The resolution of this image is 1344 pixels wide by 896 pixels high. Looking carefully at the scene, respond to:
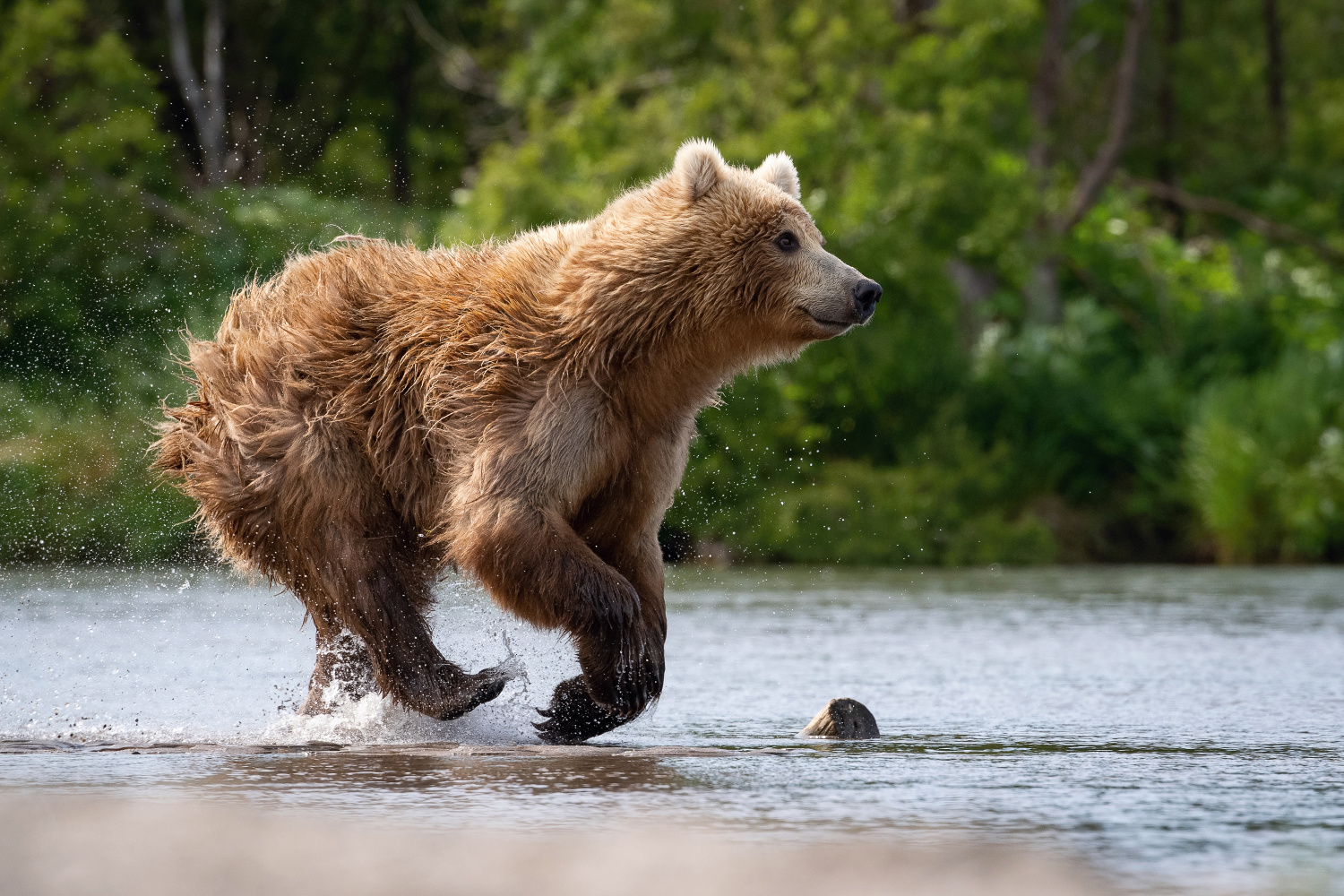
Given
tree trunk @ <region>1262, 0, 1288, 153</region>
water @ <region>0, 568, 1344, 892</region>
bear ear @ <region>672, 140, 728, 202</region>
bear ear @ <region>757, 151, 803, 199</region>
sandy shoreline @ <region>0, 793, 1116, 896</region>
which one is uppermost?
tree trunk @ <region>1262, 0, 1288, 153</region>

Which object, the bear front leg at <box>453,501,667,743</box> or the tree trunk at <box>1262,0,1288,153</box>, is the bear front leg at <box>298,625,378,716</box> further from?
the tree trunk at <box>1262,0,1288,153</box>

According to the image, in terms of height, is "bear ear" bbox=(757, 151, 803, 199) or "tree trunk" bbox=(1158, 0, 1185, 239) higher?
"tree trunk" bbox=(1158, 0, 1185, 239)

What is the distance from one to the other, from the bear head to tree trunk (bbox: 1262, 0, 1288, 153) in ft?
73.4

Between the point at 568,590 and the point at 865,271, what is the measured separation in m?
11.0

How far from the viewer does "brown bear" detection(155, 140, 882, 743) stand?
5559 millimetres

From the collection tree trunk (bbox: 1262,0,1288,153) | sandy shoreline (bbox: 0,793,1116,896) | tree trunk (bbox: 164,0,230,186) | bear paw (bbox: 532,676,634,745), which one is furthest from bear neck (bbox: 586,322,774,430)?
tree trunk (bbox: 1262,0,1288,153)

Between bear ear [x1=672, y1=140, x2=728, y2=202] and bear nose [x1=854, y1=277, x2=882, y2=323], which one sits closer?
bear nose [x1=854, y1=277, x2=882, y2=323]

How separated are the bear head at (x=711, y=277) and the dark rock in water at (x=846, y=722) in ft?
3.72

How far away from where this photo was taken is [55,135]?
66.6ft

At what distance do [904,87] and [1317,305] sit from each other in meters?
5.80

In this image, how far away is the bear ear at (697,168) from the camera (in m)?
5.89

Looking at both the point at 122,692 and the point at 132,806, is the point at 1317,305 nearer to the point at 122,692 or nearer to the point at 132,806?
the point at 122,692

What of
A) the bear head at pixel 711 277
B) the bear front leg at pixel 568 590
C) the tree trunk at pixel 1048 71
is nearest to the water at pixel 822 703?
the bear front leg at pixel 568 590

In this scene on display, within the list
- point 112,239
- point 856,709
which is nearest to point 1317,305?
point 112,239
